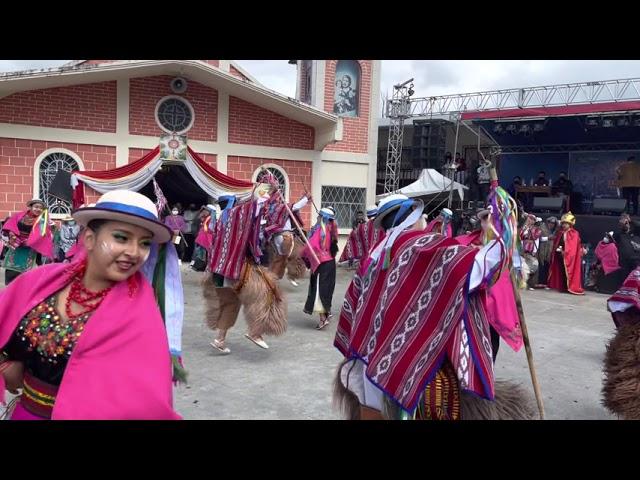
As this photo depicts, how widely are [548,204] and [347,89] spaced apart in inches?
285

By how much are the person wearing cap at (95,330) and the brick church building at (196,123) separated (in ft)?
33.2

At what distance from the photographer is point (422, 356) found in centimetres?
278

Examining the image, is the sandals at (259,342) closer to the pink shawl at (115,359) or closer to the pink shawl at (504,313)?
the pink shawl at (504,313)

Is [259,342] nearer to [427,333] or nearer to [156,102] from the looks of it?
[427,333]

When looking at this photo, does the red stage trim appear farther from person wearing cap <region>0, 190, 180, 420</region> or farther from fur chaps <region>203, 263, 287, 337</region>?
person wearing cap <region>0, 190, 180, 420</region>

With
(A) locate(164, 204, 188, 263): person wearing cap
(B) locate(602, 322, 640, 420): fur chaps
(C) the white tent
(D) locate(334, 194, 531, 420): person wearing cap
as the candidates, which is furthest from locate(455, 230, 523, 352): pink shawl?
(C) the white tent

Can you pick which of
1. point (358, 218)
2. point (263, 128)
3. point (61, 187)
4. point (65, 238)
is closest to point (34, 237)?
point (61, 187)

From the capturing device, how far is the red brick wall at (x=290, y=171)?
1389 centimetres

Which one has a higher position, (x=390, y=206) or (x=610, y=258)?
(x=390, y=206)

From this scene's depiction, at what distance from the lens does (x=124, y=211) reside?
213cm

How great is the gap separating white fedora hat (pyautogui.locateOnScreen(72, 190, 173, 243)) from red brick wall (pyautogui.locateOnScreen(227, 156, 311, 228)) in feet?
38.5

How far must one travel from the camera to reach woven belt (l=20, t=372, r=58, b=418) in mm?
2178

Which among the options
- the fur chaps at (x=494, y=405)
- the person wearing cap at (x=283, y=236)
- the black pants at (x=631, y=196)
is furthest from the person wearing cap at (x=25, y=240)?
the black pants at (x=631, y=196)

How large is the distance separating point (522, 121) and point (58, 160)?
527 inches
